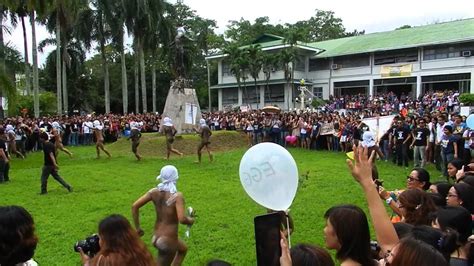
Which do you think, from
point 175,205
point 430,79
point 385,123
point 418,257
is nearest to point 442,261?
point 418,257

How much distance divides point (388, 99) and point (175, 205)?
109ft

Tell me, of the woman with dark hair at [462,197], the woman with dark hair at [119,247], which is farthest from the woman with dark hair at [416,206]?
the woman with dark hair at [119,247]

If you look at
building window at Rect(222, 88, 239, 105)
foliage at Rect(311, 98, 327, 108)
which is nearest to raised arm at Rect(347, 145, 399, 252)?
foliage at Rect(311, 98, 327, 108)

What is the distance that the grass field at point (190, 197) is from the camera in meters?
7.40

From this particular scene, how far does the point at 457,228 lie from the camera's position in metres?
3.77

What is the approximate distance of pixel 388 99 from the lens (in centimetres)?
3591

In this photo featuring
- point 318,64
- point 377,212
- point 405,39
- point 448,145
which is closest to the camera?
point 377,212

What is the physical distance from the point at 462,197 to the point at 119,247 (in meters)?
3.43

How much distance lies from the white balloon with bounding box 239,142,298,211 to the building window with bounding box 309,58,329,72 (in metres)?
43.2

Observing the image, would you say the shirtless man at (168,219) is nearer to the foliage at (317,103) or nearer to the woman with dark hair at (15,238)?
the woman with dark hair at (15,238)

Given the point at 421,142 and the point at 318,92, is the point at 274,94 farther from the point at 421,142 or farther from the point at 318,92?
the point at 421,142

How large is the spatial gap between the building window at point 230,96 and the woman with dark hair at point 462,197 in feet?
148

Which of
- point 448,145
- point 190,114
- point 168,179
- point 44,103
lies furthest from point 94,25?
point 168,179

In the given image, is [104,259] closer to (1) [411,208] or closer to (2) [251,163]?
(2) [251,163]
